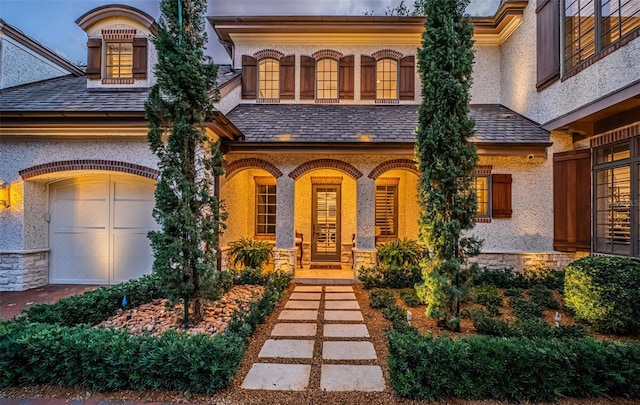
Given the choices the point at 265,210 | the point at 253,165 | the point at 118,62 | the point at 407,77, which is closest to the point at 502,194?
the point at 407,77

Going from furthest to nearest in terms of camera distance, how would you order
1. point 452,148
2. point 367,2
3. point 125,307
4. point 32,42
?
point 367,2, point 32,42, point 125,307, point 452,148

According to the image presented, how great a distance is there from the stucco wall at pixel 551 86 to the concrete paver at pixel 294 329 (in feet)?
23.2

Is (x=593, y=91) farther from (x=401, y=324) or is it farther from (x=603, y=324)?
(x=401, y=324)

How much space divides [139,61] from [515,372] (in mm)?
10019

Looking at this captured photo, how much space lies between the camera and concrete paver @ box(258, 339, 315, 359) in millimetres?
4344

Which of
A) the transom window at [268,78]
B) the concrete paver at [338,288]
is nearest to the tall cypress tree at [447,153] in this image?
the concrete paver at [338,288]

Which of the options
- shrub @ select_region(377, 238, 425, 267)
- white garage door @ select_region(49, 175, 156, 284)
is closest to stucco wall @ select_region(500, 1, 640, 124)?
shrub @ select_region(377, 238, 425, 267)

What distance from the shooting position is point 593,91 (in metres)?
6.66

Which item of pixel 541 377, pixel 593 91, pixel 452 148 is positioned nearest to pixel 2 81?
pixel 452 148

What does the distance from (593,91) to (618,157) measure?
154 centimetres

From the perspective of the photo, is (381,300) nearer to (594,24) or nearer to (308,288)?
(308,288)

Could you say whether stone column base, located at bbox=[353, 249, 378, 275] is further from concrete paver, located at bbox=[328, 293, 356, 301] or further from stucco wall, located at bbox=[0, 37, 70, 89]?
stucco wall, located at bbox=[0, 37, 70, 89]

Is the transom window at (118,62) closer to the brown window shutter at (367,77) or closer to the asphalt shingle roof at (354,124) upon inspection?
the asphalt shingle roof at (354,124)

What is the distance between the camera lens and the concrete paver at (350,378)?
11.8 ft
